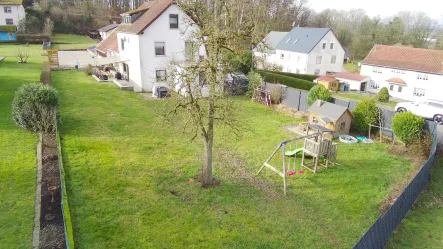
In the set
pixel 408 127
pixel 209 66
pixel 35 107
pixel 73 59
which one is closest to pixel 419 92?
pixel 408 127

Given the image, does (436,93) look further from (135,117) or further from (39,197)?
(39,197)

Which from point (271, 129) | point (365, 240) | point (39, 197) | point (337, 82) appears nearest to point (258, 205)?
point (365, 240)

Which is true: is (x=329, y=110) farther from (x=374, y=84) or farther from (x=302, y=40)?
(x=302, y=40)

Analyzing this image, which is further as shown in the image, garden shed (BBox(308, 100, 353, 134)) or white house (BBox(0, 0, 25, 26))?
white house (BBox(0, 0, 25, 26))

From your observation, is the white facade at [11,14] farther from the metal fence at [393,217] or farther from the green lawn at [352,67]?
the metal fence at [393,217]

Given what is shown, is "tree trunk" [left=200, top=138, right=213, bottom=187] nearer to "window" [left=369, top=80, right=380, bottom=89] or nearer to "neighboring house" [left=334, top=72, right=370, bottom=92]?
"neighboring house" [left=334, top=72, right=370, bottom=92]

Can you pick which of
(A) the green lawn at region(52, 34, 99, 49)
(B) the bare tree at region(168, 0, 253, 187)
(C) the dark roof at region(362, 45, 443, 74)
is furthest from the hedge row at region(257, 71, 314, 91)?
(A) the green lawn at region(52, 34, 99, 49)
